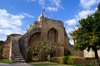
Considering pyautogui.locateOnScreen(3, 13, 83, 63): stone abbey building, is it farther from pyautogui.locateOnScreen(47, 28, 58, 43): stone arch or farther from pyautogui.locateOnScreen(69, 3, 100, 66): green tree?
pyautogui.locateOnScreen(69, 3, 100, 66): green tree

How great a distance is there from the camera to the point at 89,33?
9773mm

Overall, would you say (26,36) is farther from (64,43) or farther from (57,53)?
(64,43)

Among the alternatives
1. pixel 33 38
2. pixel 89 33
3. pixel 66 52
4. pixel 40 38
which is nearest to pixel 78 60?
pixel 89 33

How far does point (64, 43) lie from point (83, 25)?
11.8 meters

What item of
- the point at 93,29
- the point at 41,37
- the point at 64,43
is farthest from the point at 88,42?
the point at 64,43

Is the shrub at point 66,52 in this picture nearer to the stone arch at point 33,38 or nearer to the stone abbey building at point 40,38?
the stone abbey building at point 40,38

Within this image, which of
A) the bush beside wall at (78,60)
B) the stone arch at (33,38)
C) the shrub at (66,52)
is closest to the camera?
the bush beside wall at (78,60)

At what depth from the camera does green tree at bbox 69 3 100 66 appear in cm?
936

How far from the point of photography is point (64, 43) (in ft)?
71.3

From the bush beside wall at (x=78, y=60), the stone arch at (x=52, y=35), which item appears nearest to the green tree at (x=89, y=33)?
the bush beside wall at (x=78, y=60)

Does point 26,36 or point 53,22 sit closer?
point 26,36

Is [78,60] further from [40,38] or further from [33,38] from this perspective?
[33,38]

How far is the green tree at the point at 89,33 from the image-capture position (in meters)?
9.36

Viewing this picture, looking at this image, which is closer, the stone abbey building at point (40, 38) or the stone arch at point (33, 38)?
the stone abbey building at point (40, 38)
